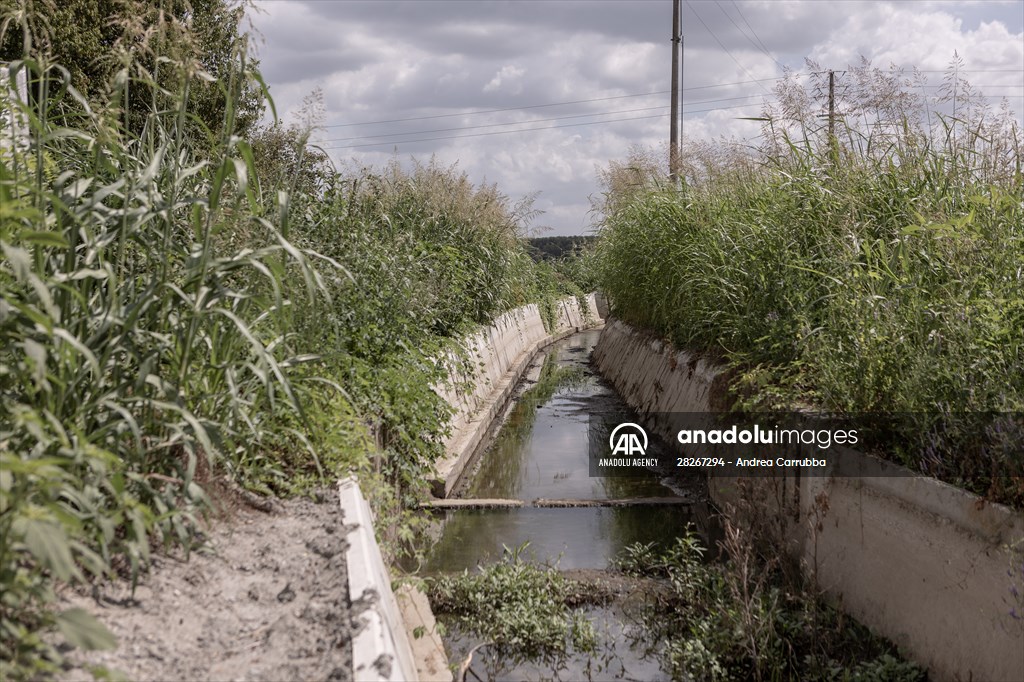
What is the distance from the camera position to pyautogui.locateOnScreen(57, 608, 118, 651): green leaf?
2.46m

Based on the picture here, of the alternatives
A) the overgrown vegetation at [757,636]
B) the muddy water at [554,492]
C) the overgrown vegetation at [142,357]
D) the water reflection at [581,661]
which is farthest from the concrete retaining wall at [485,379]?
the overgrown vegetation at [757,636]

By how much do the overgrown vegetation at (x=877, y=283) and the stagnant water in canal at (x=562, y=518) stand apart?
130 cm

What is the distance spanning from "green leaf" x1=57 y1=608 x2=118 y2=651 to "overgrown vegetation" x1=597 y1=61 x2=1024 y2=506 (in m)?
3.29

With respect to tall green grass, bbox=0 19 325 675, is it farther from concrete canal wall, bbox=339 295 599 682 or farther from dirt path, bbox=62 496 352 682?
concrete canal wall, bbox=339 295 599 682

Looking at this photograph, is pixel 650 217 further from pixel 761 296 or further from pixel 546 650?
pixel 546 650

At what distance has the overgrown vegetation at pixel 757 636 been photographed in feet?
14.8

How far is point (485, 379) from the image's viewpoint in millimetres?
11867

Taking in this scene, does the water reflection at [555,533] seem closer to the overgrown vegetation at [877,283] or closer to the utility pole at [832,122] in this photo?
the overgrown vegetation at [877,283]

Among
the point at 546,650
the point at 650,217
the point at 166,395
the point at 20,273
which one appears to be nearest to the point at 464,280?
the point at 650,217

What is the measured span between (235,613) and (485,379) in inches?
341

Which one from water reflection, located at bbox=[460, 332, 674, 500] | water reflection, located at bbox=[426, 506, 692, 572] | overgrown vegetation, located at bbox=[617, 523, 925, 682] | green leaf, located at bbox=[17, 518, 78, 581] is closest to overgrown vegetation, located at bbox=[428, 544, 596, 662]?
overgrown vegetation, located at bbox=[617, 523, 925, 682]

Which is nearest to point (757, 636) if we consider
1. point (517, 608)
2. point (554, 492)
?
point (517, 608)

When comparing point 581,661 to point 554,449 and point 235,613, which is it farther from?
point 554,449

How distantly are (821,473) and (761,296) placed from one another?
1977mm
